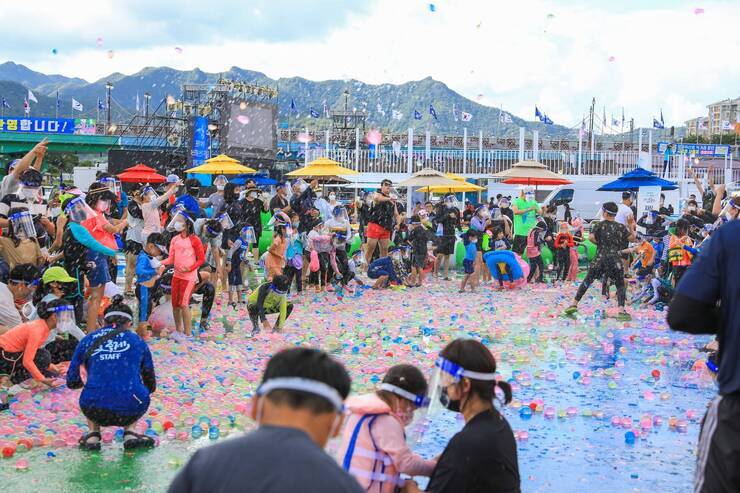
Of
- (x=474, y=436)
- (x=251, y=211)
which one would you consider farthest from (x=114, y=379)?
(x=251, y=211)

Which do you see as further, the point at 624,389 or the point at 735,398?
the point at 624,389

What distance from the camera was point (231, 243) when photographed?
14.2 meters

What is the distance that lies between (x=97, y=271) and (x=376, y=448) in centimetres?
667

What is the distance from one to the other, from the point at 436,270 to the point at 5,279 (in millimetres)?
10929

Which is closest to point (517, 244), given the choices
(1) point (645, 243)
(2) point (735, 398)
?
(1) point (645, 243)

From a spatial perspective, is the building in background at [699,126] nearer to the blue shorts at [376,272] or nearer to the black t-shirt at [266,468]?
the blue shorts at [376,272]

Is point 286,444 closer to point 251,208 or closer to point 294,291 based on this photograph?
point 251,208

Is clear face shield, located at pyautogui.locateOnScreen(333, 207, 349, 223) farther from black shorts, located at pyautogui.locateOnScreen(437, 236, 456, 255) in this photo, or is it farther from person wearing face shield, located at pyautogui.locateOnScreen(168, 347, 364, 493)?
person wearing face shield, located at pyautogui.locateOnScreen(168, 347, 364, 493)

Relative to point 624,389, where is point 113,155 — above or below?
above

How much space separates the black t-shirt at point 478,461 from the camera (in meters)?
3.78

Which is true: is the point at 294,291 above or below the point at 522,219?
below

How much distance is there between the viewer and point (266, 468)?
197cm

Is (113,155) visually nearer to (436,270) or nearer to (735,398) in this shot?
(436,270)

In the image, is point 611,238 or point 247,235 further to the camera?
point 247,235
